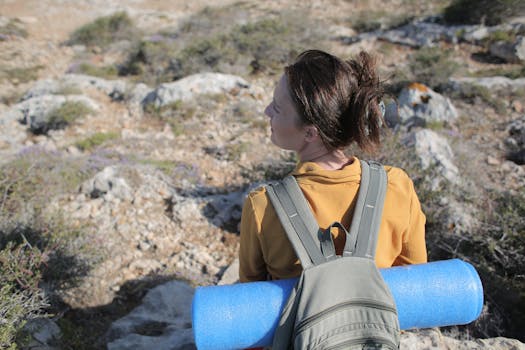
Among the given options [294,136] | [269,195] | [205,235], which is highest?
[294,136]

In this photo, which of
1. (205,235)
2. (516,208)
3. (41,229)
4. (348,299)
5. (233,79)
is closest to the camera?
(348,299)

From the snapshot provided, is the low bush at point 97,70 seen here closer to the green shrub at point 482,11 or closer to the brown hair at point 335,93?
the green shrub at point 482,11

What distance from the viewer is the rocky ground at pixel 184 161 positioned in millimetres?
3025

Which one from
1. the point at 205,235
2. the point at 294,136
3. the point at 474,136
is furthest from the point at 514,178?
the point at 294,136

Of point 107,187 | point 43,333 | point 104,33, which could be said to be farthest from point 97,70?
point 43,333

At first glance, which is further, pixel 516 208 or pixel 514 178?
pixel 514 178

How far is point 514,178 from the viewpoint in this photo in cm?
477

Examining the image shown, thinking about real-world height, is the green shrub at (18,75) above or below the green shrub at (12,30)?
below

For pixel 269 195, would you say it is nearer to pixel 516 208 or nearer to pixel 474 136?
pixel 516 208

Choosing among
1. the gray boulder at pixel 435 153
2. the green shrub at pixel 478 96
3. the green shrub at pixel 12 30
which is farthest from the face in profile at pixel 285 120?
the green shrub at pixel 12 30

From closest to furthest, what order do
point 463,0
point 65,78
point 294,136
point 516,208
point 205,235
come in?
point 294,136 → point 516,208 → point 205,235 → point 65,78 → point 463,0

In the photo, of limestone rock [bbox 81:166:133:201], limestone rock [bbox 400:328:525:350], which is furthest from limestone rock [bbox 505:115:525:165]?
limestone rock [bbox 81:166:133:201]

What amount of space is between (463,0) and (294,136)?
1229 cm

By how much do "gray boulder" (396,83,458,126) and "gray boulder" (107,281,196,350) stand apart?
4342mm
